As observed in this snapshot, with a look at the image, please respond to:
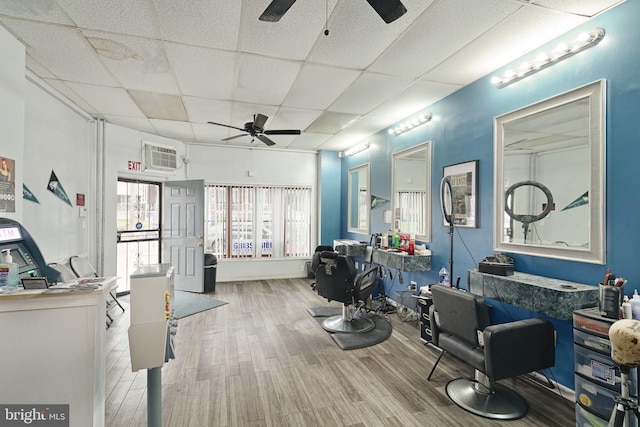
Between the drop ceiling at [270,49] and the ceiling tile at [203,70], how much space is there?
16mm

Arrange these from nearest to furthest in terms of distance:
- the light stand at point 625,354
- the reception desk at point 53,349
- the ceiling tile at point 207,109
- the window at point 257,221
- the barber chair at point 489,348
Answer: the light stand at point 625,354
the reception desk at point 53,349
the barber chair at point 489,348
the ceiling tile at point 207,109
the window at point 257,221

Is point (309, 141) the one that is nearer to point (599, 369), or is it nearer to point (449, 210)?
point (449, 210)

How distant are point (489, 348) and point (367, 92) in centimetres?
284

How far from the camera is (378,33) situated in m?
2.31

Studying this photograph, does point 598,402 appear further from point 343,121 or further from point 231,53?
point 343,121

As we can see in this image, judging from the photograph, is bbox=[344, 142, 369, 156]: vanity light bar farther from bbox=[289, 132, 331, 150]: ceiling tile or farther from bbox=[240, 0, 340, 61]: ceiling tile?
bbox=[240, 0, 340, 61]: ceiling tile

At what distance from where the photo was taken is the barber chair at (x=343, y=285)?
335 cm

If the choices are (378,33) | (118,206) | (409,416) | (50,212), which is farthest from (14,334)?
(118,206)

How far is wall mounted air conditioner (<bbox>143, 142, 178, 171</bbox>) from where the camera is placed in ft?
16.9

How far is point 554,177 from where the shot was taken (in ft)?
7.82

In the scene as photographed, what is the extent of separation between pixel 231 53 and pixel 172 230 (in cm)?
Result: 394

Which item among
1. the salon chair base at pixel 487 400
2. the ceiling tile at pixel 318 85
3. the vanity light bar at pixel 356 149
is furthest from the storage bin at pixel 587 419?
the vanity light bar at pixel 356 149

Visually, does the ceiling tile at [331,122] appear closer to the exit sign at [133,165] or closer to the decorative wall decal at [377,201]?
the decorative wall decal at [377,201]

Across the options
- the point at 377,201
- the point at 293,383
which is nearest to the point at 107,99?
the point at 293,383
